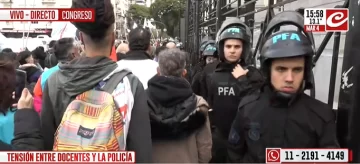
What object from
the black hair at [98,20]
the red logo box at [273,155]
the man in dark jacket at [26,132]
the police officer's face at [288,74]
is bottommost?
the red logo box at [273,155]

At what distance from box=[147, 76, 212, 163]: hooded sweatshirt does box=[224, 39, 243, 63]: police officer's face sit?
2.93 feet

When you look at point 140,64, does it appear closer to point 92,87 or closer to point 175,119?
point 175,119

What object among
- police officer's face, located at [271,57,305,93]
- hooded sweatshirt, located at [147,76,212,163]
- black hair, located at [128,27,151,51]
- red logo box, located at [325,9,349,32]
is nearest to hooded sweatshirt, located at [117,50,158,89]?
black hair, located at [128,27,151,51]

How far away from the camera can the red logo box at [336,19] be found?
2158mm

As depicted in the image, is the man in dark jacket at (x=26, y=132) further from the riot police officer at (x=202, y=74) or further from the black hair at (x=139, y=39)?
the riot police officer at (x=202, y=74)

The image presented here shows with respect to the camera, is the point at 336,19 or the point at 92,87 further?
the point at 336,19

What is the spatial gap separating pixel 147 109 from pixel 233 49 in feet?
5.94

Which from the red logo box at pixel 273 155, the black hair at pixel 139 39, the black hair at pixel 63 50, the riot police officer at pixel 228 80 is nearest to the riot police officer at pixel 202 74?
the riot police officer at pixel 228 80

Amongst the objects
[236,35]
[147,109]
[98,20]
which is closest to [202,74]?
[236,35]

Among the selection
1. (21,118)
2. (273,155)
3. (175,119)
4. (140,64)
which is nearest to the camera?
(21,118)

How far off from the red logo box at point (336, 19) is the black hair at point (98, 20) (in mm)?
1017

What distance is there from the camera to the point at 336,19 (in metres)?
2.17

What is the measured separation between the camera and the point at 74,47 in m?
3.75

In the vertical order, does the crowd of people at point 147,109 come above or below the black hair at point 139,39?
below
